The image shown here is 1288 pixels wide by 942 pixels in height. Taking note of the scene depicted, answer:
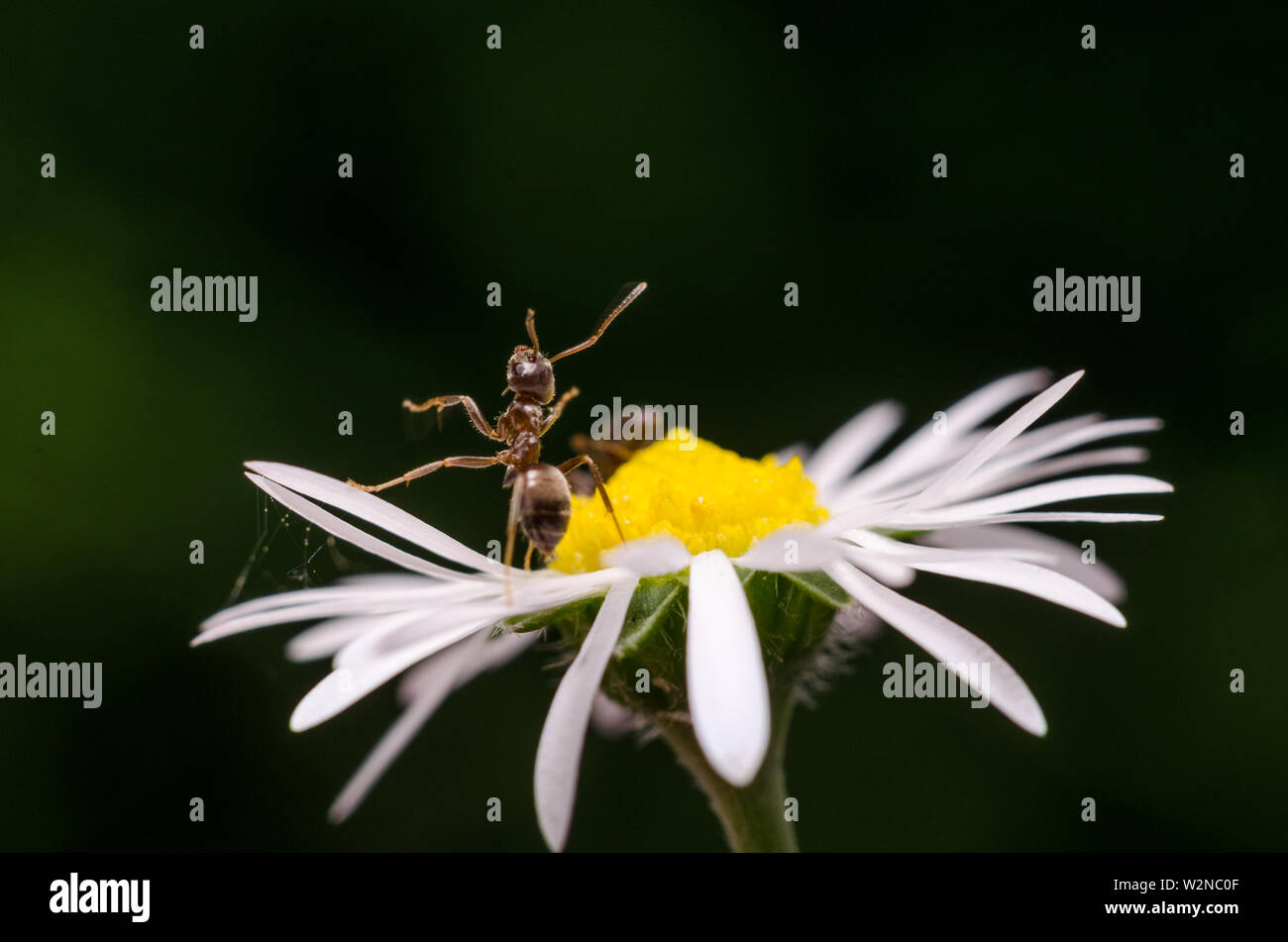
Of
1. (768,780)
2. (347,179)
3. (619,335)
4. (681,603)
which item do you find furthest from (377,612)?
(347,179)

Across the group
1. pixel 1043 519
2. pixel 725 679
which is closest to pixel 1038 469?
pixel 1043 519

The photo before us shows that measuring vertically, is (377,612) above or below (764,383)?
below

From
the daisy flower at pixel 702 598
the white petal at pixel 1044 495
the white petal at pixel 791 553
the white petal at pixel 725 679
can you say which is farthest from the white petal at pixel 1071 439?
the white petal at pixel 725 679

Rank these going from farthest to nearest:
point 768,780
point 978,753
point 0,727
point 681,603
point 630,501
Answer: point 978,753 < point 0,727 < point 630,501 < point 768,780 < point 681,603

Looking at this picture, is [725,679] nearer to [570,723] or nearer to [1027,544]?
[570,723]

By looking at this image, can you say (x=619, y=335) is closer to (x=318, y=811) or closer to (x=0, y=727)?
(x=318, y=811)

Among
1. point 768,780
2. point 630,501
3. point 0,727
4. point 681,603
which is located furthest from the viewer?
point 0,727
